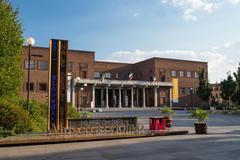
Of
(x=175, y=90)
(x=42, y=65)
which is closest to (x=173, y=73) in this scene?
(x=175, y=90)

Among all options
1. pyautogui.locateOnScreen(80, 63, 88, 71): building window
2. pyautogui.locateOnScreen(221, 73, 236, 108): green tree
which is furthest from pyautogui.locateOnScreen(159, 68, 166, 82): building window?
pyautogui.locateOnScreen(221, 73, 236, 108): green tree

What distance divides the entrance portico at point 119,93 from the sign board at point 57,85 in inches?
1735

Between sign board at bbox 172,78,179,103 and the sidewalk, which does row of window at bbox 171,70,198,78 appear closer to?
sign board at bbox 172,78,179,103

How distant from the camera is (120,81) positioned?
213ft

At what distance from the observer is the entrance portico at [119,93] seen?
61.2 meters

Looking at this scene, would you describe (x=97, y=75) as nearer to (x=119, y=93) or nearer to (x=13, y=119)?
(x=119, y=93)

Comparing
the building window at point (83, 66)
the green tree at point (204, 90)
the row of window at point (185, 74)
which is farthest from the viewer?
the row of window at point (185, 74)

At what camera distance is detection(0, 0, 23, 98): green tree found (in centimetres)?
Result: 1627

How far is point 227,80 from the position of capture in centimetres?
5000

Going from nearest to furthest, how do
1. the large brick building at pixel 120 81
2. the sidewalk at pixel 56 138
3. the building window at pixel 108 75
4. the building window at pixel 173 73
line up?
the sidewalk at pixel 56 138 → the large brick building at pixel 120 81 → the building window at pixel 108 75 → the building window at pixel 173 73

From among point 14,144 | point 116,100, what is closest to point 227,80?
point 116,100

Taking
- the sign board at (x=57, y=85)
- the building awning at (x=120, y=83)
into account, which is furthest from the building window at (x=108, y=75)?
the sign board at (x=57, y=85)

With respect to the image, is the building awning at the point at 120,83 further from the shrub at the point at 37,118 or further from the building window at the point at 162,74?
the shrub at the point at 37,118

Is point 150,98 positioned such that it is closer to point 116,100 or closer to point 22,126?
point 116,100
